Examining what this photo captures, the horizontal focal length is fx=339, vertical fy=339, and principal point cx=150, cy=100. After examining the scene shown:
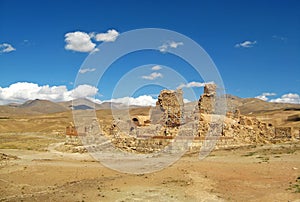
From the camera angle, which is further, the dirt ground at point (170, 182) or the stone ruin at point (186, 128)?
the stone ruin at point (186, 128)

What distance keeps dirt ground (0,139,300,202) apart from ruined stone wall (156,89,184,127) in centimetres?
1056

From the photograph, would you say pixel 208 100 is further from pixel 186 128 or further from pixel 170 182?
pixel 170 182

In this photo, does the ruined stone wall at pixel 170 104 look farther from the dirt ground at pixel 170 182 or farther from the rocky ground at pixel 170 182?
the dirt ground at pixel 170 182

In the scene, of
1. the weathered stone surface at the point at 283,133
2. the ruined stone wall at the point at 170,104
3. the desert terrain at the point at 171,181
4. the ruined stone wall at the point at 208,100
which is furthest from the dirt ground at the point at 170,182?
the weathered stone surface at the point at 283,133

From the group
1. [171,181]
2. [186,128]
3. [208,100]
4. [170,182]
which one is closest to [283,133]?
[208,100]

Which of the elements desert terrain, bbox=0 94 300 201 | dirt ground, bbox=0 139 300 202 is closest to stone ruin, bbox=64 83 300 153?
desert terrain, bbox=0 94 300 201

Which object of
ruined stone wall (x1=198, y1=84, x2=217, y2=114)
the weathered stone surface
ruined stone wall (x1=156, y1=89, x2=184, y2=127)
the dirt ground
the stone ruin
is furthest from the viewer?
the weathered stone surface

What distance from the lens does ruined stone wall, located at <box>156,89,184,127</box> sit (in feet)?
108

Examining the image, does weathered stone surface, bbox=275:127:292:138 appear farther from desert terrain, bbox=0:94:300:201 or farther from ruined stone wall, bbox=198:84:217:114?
desert terrain, bbox=0:94:300:201

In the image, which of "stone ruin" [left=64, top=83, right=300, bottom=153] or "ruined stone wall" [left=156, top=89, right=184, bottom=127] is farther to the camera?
"ruined stone wall" [left=156, top=89, right=184, bottom=127]

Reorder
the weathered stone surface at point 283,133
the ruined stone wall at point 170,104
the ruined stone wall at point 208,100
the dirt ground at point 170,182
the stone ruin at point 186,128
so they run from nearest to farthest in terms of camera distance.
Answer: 1. the dirt ground at point 170,182
2. the stone ruin at point 186,128
3. the ruined stone wall at point 170,104
4. the ruined stone wall at point 208,100
5. the weathered stone surface at point 283,133

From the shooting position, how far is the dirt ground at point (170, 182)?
508 inches

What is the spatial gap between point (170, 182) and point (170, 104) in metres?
Answer: 19.5

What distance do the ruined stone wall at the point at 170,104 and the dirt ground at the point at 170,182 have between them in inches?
416
